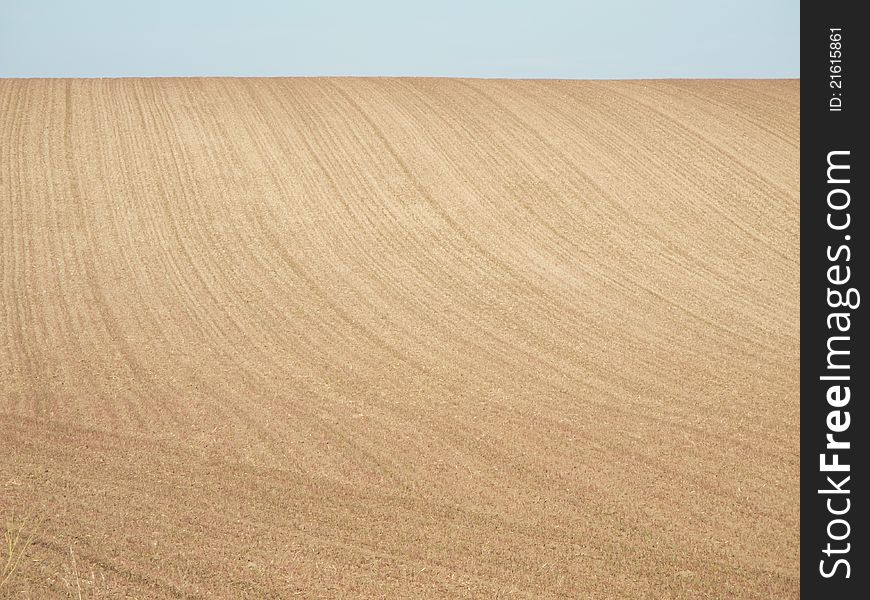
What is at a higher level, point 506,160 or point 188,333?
point 506,160

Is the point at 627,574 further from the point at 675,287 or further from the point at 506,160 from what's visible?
the point at 506,160

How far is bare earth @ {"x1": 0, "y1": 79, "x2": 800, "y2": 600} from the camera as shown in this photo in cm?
712

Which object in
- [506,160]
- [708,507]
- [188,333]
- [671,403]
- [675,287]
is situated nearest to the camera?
[708,507]

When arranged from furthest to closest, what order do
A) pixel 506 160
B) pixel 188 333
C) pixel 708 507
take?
pixel 506 160 < pixel 188 333 < pixel 708 507

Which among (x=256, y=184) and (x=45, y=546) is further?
(x=256, y=184)

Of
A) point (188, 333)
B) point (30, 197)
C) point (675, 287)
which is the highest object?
point (30, 197)

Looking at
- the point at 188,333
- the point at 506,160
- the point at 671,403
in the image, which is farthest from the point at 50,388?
the point at 506,160

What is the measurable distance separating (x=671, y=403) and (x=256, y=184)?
445 inches

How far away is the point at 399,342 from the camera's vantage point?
12555 mm

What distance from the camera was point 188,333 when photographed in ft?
42.2

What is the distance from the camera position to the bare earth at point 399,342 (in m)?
7.12

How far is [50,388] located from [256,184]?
8794 mm
